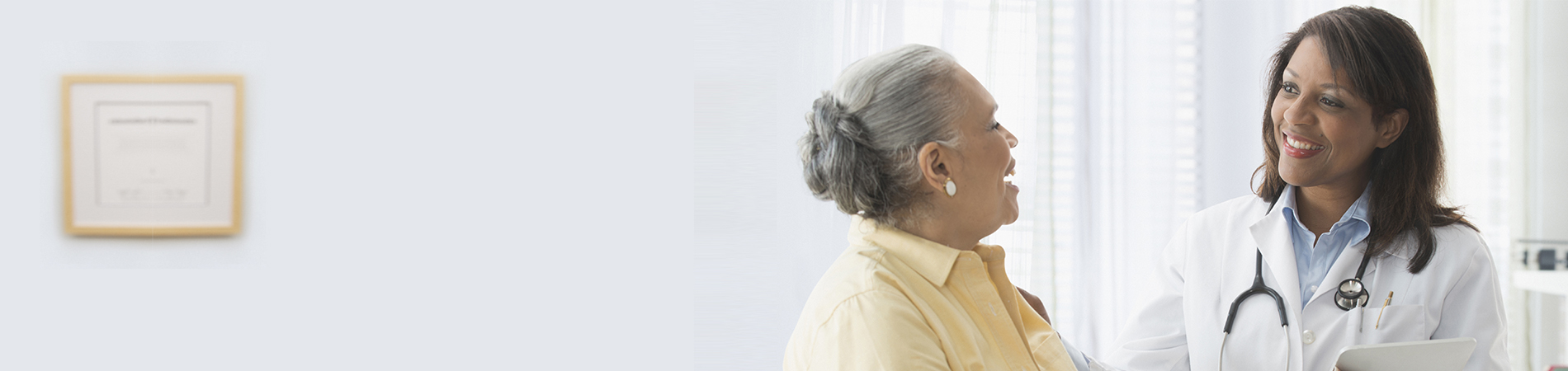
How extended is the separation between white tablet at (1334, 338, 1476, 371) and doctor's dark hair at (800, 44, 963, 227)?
68 centimetres

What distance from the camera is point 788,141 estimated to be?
194 centimetres

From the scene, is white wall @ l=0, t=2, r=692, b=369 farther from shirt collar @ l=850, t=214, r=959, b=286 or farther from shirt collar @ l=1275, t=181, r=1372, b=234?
shirt collar @ l=1275, t=181, r=1372, b=234

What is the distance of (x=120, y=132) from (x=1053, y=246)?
6.70 feet

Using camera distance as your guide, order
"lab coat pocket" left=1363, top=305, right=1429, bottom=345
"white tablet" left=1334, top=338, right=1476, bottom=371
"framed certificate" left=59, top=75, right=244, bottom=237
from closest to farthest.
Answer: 1. "white tablet" left=1334, top=338, right=1476, bottom=371
2. "lab coat pocket" left=1363, top=305, right=1429, bottom=345
3. "framed certificate" left=59, top=75, right=244, bottom=237

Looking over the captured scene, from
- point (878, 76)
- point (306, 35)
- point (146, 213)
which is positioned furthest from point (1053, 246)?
point (146, 213)

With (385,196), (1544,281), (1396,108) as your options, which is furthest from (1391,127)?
(385,196)

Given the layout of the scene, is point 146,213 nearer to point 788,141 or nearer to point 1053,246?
point 788,141

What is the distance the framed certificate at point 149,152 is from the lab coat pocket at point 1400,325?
2.02 m

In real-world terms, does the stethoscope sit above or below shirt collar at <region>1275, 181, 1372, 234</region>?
below

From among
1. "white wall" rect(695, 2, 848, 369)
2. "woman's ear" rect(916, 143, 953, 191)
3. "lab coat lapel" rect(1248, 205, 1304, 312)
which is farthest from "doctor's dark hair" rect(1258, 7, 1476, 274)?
"white wall" rect(695, 2, 848, 369)

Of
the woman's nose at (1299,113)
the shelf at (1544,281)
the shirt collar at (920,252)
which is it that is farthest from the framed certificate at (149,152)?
the shelf at (1544,281)

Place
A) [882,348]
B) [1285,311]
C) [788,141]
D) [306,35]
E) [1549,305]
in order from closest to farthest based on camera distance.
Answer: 1. [882,348]
2. [1285,311]
3. [306,35]
4. [788,141]
5. [1549,305]

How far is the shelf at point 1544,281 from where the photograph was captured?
2.10 metres

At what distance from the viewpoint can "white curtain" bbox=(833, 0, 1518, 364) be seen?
6.87 ft
